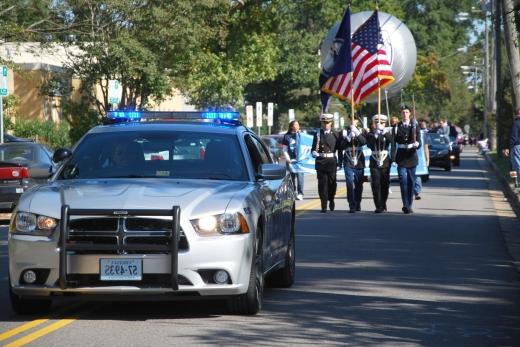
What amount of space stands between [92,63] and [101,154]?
111ft

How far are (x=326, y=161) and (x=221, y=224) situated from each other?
14.7 m

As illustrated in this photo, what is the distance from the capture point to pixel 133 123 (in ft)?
39.8

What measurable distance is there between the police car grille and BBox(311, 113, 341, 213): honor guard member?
48.3 feet

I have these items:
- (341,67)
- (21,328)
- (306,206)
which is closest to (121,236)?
(21,328)

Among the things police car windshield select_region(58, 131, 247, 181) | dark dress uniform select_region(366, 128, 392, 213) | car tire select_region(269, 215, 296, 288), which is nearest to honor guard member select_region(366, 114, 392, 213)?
dark dress uniform select_region(366, 128, 392, 213)

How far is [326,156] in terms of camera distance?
971 inches

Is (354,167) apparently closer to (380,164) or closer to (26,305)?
(380,164)

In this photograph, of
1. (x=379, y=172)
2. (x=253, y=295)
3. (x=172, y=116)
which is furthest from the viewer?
(x=379, y=172)

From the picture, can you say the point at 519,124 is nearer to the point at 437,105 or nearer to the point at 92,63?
the point at 92,63

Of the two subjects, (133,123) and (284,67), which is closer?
(133,123)

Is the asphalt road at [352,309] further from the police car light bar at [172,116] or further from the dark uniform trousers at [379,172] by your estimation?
the dark uniform trousers at [379,172]

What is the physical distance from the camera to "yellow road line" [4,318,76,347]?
924cm

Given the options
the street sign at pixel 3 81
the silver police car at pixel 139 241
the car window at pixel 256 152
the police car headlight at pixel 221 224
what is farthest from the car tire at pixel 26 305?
the street sign at pixel 3 81

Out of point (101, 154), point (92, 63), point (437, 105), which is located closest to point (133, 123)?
point (101, 154)
